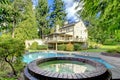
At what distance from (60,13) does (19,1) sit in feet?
62.5

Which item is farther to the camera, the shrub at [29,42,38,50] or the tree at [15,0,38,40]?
the tree at [15,0,38,40]

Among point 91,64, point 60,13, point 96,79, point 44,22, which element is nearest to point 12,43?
point 91,64

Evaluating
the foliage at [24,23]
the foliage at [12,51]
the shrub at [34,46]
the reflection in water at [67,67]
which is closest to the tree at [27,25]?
the foliage at [24,23]

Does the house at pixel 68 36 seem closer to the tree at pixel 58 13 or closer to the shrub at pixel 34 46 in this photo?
the shrub at pixel 34 46

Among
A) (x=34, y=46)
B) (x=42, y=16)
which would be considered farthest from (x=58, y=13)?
(x=34, y=46)

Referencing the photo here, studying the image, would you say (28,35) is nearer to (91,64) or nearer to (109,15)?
(91,64)

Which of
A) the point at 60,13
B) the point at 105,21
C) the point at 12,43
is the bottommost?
the point at 12,43

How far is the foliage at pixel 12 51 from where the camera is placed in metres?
6.71

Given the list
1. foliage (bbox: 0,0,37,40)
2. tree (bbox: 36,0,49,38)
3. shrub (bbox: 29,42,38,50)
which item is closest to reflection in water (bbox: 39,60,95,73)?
shrub (bbox: 29,42,38,50)

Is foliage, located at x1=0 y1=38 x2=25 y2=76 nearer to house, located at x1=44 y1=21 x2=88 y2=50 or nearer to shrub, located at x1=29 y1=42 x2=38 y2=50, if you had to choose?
house, located at x1=44 y1=21 x2=88 y2=50

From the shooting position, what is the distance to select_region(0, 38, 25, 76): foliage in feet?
22.0

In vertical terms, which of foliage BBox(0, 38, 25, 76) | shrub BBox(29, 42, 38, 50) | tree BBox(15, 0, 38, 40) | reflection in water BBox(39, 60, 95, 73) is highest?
tree BBox(15, 0, 38, 40)

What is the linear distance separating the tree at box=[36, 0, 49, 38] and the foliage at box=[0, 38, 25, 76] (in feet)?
126

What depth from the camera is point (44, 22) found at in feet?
151
